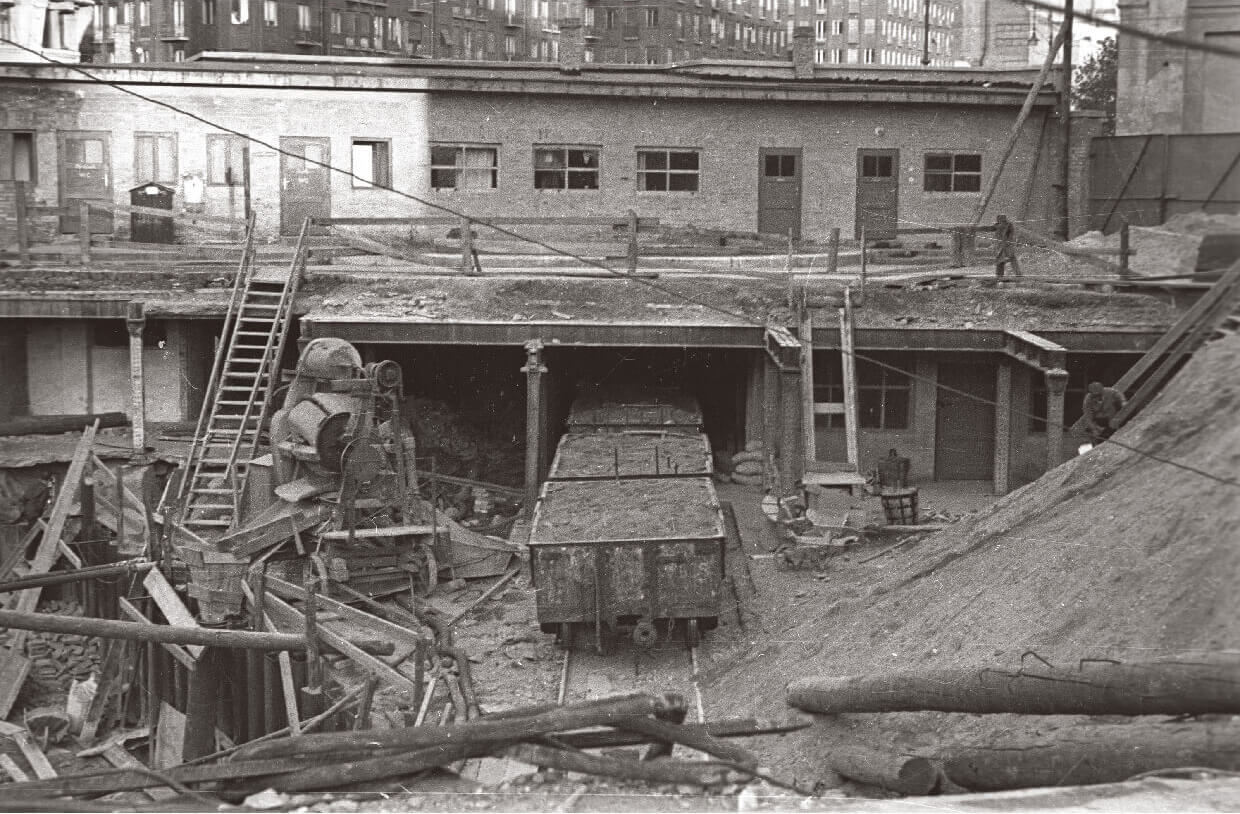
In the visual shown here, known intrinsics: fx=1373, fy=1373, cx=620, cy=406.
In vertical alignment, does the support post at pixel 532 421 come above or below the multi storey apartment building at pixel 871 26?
below

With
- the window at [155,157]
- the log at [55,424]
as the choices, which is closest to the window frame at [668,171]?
the window at [155,157]

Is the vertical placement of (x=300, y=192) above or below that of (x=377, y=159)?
below

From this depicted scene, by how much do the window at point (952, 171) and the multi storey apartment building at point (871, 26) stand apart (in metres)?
33.6

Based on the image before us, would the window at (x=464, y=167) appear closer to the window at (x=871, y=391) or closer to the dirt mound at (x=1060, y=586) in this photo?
the window at (x=871, y=391)

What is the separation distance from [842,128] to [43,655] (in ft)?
63.3

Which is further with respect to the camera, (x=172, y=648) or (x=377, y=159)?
(x=377, y=159)

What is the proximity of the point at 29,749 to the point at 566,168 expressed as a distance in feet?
59.1

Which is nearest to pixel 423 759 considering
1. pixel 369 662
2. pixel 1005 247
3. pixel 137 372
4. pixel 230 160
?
pixel 369 662

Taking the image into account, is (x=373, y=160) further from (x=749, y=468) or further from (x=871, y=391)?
(x=871, y=391)

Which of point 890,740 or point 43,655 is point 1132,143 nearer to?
point 890,740

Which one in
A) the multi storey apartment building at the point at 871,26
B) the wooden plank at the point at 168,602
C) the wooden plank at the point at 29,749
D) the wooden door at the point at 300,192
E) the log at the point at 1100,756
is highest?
the multi storey apartment building at the point at 871,26

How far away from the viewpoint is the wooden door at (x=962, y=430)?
78.3 ft

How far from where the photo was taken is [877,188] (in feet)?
99.3

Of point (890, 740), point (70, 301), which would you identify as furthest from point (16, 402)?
point (890, 740)
